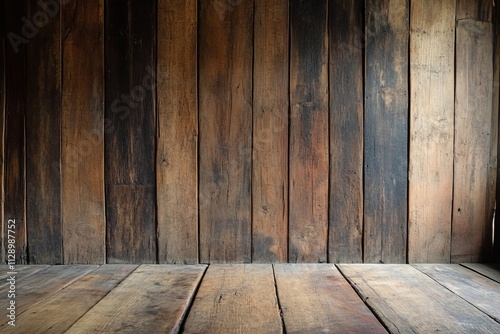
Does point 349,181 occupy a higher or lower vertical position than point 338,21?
lower

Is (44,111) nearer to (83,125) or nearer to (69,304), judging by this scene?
(83,125)

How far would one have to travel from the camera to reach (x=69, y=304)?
1.17m

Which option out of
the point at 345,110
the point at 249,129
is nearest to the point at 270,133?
the point at 249,129

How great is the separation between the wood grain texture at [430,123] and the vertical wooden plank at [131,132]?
0.99m

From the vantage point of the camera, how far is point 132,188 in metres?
1.67

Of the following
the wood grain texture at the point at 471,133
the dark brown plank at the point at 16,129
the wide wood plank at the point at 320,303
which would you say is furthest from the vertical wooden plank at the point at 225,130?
the wood grain texture at the point at 471,133

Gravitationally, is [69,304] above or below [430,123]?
below

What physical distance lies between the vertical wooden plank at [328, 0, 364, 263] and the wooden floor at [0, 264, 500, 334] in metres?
0.25

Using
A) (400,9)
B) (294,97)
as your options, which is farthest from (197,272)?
(400,9)

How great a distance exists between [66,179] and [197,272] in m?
0.62

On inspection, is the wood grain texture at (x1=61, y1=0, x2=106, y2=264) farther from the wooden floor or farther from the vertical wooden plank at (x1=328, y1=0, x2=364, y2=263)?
the vertical wooden plank at (x1=328, y1=0, x2=364, y2=263)

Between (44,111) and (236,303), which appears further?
(44,111)

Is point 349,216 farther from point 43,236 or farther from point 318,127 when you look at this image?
point 43,236

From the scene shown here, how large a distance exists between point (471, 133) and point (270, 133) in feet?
2.51
